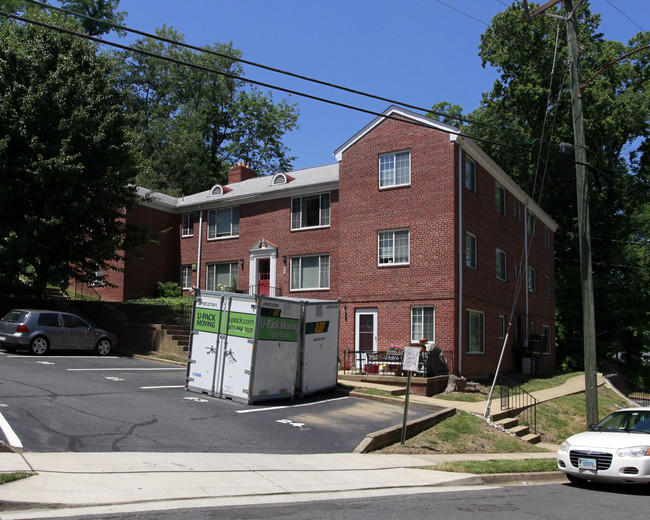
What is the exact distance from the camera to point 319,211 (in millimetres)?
26828

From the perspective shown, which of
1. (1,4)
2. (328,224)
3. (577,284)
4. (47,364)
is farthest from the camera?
(577,284)

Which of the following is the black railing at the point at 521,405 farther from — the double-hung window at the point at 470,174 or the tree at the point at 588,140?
the tree at the point at 588,140

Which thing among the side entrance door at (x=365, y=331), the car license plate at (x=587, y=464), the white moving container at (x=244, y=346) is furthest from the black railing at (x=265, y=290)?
the car license plate at (x=587, y=464)

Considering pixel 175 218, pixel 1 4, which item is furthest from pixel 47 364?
pixel 1 4

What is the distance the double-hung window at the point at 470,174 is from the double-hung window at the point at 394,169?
230 cm

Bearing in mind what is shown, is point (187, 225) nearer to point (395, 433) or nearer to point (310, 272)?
point (310, 272)

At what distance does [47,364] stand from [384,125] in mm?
14664

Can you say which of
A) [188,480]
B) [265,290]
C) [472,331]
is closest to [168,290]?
[265,290]

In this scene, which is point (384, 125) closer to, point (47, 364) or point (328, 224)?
point (328, 224)

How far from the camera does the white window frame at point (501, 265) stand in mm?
26922

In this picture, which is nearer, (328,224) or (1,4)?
(328,224)

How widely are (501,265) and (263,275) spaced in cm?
1116

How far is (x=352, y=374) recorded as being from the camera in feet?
66.5

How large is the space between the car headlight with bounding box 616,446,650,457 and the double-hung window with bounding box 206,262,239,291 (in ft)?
69.5
